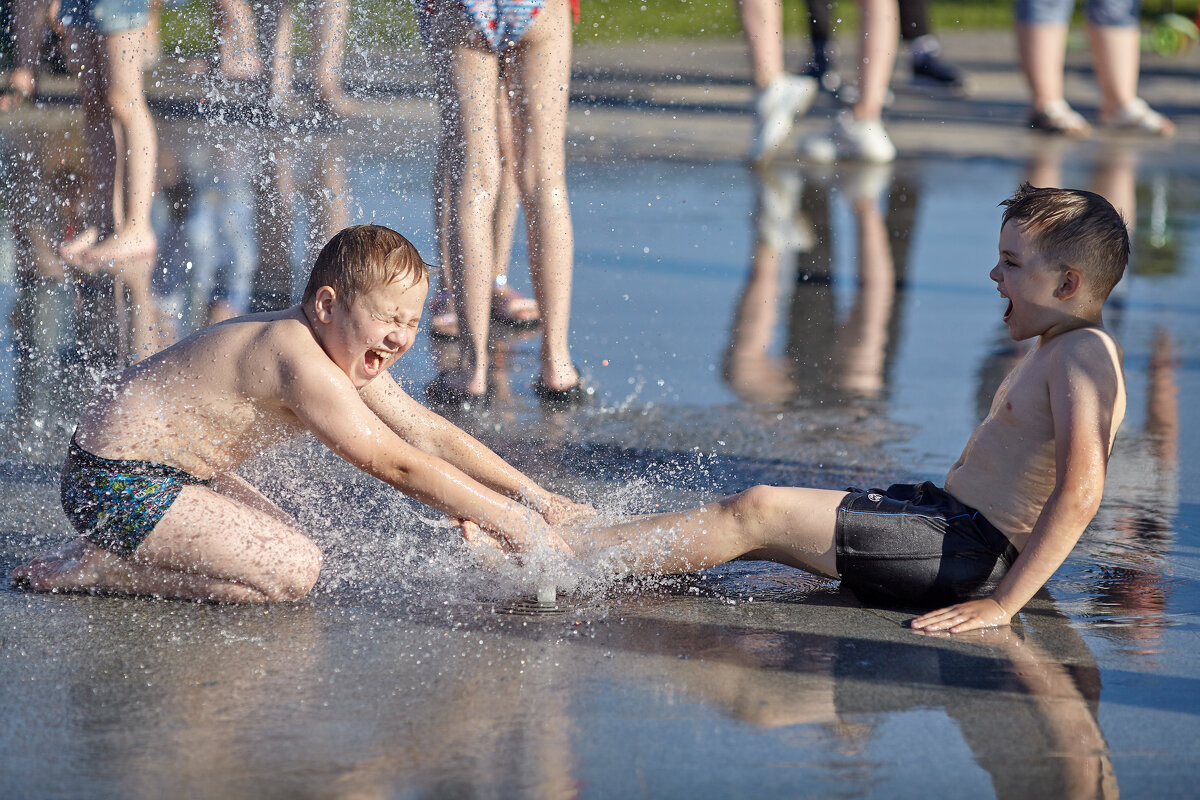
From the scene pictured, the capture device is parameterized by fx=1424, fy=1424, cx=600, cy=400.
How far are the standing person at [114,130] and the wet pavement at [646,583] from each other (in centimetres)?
21

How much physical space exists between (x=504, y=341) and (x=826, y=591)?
7.43ft

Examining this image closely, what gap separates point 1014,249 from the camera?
2.98 meters

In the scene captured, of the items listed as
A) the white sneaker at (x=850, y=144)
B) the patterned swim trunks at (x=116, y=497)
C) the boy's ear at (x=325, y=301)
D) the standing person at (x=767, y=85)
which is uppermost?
the standing person at (x=767, y=85)

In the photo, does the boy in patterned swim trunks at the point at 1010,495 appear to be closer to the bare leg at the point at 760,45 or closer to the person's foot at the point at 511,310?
the person's foot at the point at 511,310

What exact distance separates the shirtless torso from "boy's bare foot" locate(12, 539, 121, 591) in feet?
5.96

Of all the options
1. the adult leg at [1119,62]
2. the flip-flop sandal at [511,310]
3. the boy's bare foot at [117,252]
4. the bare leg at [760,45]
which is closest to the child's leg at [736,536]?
the flip-flop sandal at [511,310]

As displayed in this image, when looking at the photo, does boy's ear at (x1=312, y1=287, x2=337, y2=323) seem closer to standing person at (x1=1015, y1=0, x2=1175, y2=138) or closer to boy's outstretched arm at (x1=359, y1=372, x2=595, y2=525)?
boy's outstretched arm at (x1=359, y1=372, x2=595, y2=525)

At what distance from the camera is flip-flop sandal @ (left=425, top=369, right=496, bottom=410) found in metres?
4.41

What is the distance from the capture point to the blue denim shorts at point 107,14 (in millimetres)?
5738

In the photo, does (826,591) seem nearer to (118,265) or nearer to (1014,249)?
(1014,249)

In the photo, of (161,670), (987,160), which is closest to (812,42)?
(987,160)

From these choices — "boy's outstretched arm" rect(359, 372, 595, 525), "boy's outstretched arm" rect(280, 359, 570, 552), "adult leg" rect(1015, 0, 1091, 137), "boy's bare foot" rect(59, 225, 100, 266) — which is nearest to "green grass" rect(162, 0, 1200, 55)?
"boy's bare foot" rect(59, 225, 100, 266)

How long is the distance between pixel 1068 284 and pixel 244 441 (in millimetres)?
1789

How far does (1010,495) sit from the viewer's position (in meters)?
2.97
